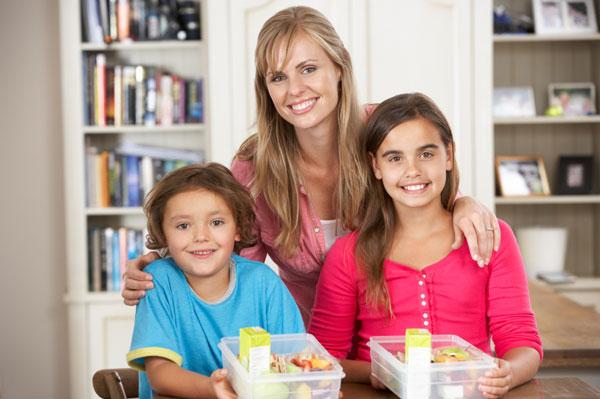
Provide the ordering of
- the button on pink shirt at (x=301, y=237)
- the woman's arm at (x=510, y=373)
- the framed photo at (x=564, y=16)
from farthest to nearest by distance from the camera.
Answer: the framed photo at (x=564, y=16) → the button on pink shirt at (x=301, y=237) → the woman's arm at (x=510, y=373)

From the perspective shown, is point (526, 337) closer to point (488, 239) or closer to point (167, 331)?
point (488, 239)

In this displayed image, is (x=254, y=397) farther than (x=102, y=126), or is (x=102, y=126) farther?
(x=102, y=126)

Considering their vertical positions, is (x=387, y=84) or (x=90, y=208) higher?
(x=387, y=84)

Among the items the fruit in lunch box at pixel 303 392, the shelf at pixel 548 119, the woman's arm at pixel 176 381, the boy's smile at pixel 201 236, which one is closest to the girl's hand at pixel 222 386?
the woman's arm at pixel 176 381

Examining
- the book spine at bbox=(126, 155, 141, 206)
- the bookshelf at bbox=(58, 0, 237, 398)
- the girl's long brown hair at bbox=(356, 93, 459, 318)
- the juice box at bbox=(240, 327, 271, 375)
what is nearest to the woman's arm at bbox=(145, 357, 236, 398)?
the juice box at bbox=(240, 327, 271, 375)

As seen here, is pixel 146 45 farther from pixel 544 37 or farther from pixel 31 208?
pixel 544 37

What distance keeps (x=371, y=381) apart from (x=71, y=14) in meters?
2.93

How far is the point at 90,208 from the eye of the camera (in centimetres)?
404

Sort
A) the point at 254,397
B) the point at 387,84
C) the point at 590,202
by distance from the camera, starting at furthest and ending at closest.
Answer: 1. the point at 590,202
2. the point at 387,84
3. the point at 254,397

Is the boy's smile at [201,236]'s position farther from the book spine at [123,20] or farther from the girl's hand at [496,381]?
the book spine at [123,20]

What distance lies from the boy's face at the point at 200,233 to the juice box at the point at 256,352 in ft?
1.34

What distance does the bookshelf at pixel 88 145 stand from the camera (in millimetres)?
3738

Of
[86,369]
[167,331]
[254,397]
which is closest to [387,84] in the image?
[86,369]

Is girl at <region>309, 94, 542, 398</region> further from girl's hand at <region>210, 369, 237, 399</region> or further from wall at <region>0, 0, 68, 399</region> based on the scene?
wall at <region>0, 0, 68, 399</region>
